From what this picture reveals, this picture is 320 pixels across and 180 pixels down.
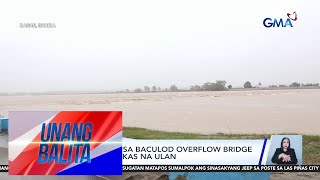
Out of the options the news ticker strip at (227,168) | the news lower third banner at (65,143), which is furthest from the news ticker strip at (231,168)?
the news lower third banner at (65,143)

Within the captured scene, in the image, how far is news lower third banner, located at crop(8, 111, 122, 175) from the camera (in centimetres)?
284

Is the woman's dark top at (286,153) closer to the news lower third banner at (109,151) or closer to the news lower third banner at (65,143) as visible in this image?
the news lower third banner at (109,151)

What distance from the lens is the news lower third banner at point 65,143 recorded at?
284cm

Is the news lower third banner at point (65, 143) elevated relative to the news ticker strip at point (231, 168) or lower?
elevated

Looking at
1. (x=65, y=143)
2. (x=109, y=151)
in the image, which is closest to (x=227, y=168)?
(x=109, y=151)

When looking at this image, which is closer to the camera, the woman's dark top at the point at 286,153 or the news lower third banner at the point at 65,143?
the news lower third banner at the point at 65,143

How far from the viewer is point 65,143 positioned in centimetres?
283

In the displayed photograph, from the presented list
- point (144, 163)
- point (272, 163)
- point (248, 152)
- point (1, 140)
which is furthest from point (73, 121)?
point (1, 140)

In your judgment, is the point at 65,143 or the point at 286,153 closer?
the point at 65,143

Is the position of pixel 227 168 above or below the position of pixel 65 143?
below

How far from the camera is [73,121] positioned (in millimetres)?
2846

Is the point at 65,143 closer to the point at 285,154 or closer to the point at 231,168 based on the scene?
the point at 231,168

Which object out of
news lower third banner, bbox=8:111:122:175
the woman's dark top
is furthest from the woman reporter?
news lower third banner, bbox=8:111:122:175

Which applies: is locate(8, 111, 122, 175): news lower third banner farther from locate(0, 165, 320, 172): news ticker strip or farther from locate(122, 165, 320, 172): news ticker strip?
locate(122, 165, 320, 172): news ticker strip
